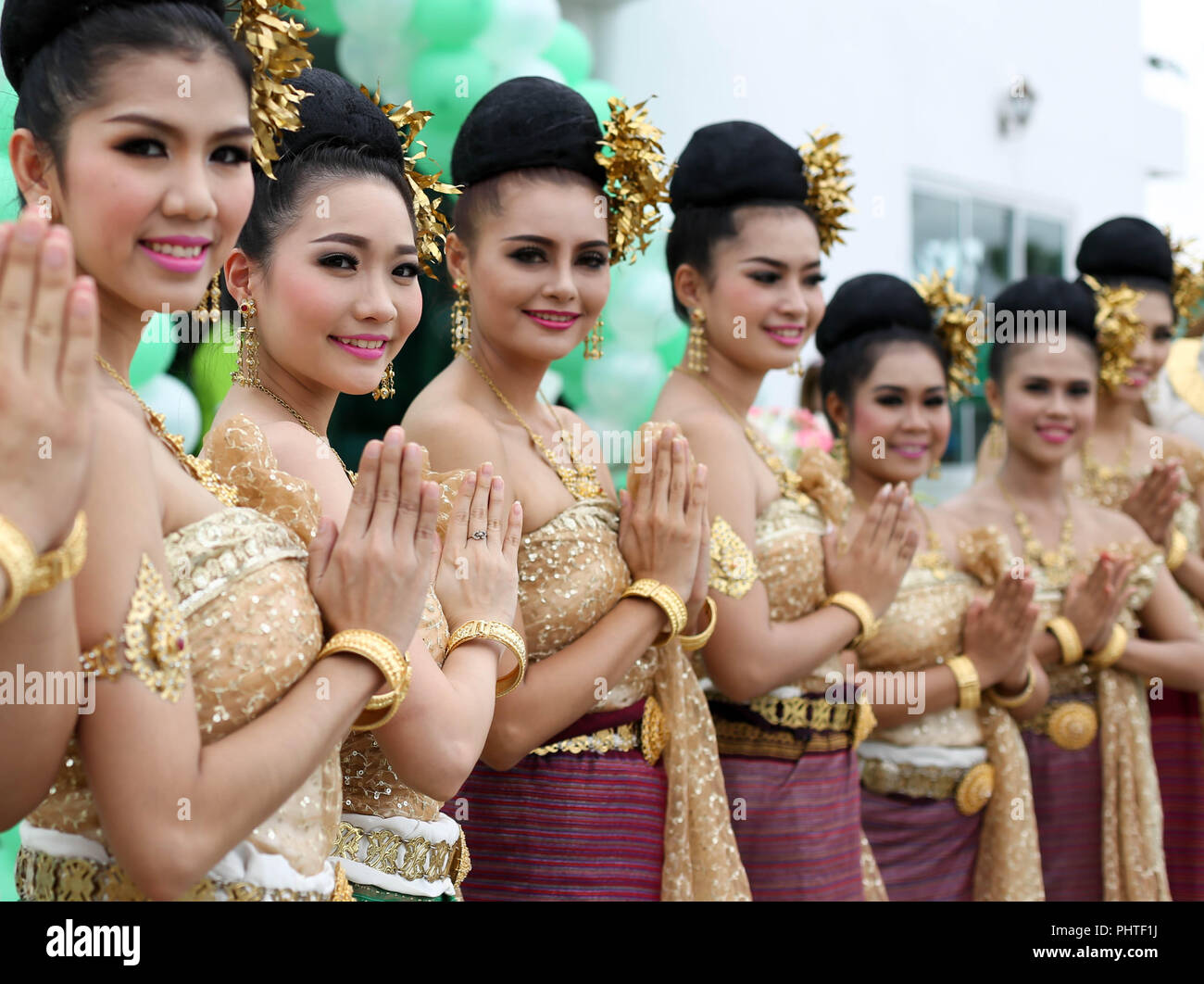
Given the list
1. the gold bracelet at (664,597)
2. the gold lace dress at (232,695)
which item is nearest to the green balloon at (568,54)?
the gold bracelet at (664,597)

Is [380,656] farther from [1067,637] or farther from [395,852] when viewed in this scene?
[1067,637]

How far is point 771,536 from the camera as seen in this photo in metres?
2.57

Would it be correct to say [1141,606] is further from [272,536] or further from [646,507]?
[272,536]

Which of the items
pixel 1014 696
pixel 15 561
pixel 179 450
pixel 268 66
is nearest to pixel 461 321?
pixel 268 66

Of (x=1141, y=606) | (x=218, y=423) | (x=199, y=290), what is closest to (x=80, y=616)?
(x=199, y=290)

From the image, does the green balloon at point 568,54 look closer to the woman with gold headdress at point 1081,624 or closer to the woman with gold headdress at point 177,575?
the woman with gold headdress at point 1081,624

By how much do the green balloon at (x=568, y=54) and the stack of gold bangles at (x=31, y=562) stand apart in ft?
10.9

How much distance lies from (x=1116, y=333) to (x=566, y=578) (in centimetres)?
224

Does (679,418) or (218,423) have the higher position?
(679,418)

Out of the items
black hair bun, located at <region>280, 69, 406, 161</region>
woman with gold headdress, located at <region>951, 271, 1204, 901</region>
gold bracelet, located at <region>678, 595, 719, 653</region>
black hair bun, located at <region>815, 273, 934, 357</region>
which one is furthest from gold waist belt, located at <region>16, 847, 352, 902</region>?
woman with gold headdress, located at <region>951, 271, 1204, 901</region>

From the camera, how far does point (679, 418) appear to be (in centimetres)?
261

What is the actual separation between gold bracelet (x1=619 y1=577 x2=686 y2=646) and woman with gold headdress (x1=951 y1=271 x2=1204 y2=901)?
1448 millimetres

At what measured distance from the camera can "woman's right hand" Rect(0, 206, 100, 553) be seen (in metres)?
1.03
